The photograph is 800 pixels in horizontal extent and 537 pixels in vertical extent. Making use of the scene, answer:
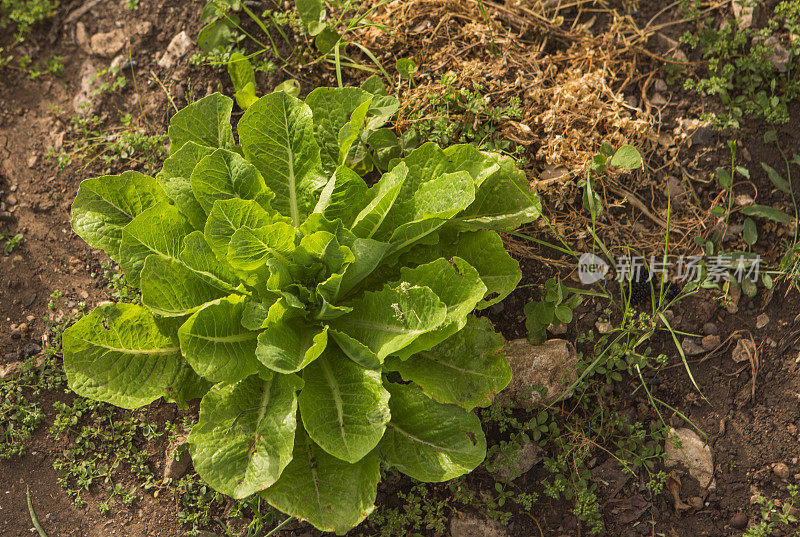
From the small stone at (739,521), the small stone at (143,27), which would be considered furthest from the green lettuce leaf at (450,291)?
the small stone at (143,27)

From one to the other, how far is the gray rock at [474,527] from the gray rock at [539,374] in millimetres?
568

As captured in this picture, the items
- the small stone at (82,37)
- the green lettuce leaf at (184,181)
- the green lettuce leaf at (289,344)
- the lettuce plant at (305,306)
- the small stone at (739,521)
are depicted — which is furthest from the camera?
the small stone at (82,37)

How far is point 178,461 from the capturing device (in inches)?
120

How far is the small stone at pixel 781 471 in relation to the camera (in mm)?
2973

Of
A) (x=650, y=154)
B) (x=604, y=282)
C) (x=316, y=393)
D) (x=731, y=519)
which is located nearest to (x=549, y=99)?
(x=650, y=154)

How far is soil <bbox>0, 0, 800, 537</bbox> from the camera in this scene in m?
2.99

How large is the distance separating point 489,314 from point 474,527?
1029 millimetres

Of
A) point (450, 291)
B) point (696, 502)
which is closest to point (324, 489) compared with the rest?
point (450, 291)

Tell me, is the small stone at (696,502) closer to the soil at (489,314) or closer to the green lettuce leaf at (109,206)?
the soil at (489,314)

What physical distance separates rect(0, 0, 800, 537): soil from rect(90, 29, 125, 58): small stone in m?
0.04

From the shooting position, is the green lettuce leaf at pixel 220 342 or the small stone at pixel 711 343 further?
the small stone at pixel 711 343

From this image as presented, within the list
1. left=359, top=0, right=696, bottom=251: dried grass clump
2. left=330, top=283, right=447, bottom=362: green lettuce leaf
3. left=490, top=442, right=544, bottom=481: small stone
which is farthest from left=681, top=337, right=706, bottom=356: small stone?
left=330, top=283, right=447, bottom=362: green lettuce leaf

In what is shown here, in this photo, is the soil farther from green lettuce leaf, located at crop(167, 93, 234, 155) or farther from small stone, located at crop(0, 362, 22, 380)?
green lettuce leaf, located at crop(167, 93, 234, 155)

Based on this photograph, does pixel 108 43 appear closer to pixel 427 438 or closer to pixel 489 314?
pixel 489 314
